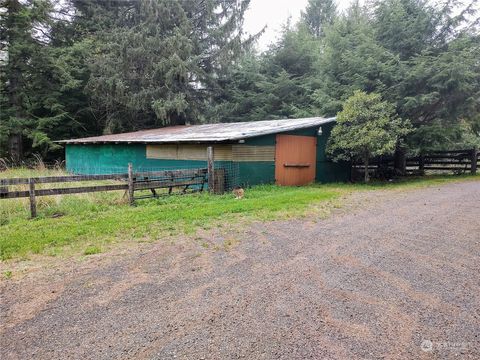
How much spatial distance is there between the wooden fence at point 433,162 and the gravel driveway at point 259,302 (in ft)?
39.2

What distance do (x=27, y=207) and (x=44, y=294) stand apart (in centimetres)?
479

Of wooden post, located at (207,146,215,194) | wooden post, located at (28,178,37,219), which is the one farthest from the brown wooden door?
wooden post, located at (28,178,37,219)

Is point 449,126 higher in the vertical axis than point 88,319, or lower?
higher

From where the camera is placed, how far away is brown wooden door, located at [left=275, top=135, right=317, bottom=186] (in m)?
12.3

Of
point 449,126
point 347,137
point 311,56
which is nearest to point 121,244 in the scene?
point 347,137

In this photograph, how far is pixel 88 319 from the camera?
2.81 metres

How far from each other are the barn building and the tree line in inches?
103

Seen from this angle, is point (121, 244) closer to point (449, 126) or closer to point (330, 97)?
point (330, 97)

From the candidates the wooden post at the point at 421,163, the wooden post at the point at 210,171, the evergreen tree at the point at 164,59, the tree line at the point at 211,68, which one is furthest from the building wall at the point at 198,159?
the evergreen tree at the point at 164,59

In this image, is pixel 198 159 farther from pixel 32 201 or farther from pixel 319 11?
pixel 319 11

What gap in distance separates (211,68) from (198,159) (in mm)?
13004

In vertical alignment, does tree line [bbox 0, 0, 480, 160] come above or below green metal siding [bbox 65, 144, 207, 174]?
above

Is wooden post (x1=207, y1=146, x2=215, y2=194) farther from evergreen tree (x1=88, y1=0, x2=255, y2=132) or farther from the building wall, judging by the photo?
evergreen tree (x1=88, y1=0, x2=255, y2=132)

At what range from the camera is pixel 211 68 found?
914 inches
